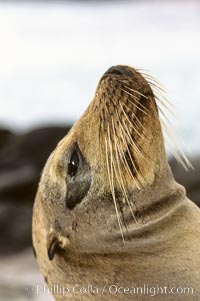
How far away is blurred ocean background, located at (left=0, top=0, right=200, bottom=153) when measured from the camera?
132 inches

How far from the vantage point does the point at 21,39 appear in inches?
161

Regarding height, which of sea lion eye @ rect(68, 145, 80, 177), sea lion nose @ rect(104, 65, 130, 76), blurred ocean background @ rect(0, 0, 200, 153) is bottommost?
blurred ocean background @ rect(0, 0, 200, 153)

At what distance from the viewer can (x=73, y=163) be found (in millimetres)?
1639

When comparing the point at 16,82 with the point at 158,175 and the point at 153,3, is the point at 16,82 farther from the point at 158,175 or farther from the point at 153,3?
the point at 158,175

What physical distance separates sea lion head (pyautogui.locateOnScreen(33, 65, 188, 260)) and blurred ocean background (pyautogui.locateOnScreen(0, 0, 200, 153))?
50.9 inches

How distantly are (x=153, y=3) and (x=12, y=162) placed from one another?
1.22 m

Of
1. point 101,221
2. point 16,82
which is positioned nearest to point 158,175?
point 101,221

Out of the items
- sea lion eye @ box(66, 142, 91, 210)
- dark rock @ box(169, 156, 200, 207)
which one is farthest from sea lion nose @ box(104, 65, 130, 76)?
dark rock @ box(169, 156, 200, 207)

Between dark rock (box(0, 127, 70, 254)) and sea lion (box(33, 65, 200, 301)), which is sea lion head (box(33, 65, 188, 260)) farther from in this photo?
dark rock (box(0, 127, 70, 254))

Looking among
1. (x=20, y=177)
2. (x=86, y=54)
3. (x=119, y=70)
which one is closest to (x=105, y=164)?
(x=119, y=70)

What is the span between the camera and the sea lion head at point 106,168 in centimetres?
161

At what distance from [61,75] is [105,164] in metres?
2.03

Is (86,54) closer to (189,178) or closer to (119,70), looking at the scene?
(189,178)

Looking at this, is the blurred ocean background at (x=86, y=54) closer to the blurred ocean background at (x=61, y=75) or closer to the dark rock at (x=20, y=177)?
the blurred ocean background at (x=61, y=75)
